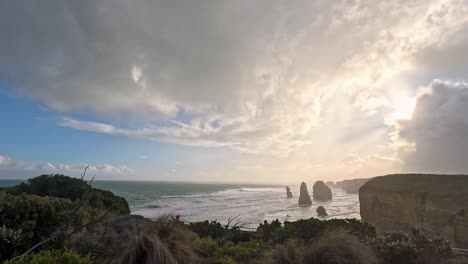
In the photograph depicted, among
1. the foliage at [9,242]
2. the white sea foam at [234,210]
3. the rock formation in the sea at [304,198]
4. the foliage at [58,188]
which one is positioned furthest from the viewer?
the rock formation in the sea at [304,198]

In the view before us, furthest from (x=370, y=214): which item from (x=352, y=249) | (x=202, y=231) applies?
(x=352, y=249)

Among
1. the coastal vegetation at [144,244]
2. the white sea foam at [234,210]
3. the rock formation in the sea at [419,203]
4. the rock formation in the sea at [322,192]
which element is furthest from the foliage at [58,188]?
the rock formation in the sea at [322,192]

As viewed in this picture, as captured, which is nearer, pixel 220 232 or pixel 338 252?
pixel 338 252

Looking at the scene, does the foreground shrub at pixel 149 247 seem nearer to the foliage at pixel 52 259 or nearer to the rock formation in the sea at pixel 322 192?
the foliage at pixel 52 259

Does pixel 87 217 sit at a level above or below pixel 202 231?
above

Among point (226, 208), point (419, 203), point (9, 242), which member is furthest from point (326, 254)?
point (226, 208)

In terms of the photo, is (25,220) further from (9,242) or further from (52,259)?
(52,259)

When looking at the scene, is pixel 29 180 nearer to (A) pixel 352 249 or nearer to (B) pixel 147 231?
(B) pixel 147 231
